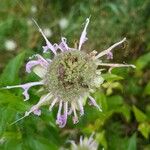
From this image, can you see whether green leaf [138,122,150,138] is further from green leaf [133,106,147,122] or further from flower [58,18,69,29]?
flower [58,18,69,29]

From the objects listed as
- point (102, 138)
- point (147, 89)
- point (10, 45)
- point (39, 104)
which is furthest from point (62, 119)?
point (10, 45)

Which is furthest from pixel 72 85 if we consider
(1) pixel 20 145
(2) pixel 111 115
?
(2) pixel 111 115

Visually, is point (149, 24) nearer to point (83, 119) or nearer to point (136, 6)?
point (136, 6)

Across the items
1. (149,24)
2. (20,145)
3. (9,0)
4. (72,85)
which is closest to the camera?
(72,85)

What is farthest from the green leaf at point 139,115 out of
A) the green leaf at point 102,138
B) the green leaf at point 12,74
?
the green leaf at point 12,74

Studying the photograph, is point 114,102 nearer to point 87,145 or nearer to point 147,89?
point 147,89
